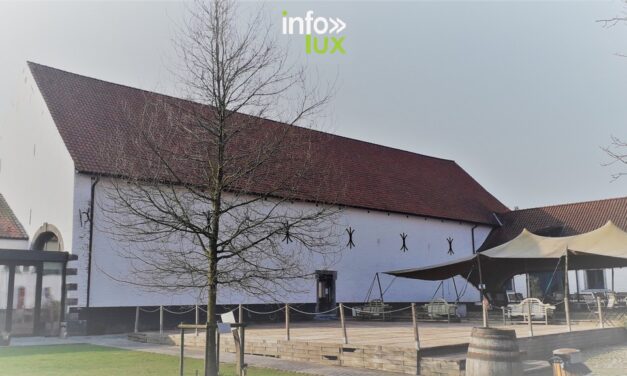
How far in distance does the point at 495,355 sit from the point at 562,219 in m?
24.9

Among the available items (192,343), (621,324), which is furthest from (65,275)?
(621,324)

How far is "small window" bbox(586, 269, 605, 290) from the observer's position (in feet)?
96.6

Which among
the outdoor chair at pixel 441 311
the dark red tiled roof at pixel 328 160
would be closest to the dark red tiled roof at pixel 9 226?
the dark red tiled roof at pixel 328 160

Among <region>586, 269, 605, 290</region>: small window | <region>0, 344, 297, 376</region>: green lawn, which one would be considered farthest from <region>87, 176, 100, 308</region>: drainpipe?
<region>586, 269, 605, 290</region>: small window

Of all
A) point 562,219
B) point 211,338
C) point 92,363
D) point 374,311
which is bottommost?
point 92,363

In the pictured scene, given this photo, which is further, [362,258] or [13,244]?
[362,258]

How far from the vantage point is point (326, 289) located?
25.2 meters

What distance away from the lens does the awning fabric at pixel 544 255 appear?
1780 centimetres

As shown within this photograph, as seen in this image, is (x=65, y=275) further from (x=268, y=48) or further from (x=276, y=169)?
(x=268, y=48)

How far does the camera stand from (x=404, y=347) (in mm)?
10953

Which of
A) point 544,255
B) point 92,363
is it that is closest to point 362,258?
point 544,255

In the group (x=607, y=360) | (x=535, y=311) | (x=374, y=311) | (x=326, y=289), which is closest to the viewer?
(x=607, y=360)

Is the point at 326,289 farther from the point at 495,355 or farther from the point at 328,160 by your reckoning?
the point at 495,355

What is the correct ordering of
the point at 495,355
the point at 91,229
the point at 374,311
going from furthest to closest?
the point at 374,311
the point at 91,229
the point at 495,355
